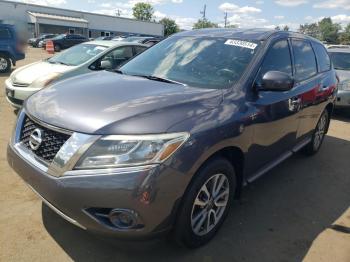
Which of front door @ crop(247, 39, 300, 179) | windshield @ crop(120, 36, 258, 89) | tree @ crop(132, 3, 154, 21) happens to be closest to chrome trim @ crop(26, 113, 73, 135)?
windshield @ crop(120, 36, 258, 89)

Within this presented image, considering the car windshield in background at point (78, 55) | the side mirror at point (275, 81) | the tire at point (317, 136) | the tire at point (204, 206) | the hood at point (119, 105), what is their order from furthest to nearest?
the car windshield in background at point (78, 55) → the tire at point (317, 136) → the side mirror at point (275, 81) → the tire at point (204, 206) → the hood at point (119, 105)

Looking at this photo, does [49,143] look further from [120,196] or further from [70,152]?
[120,196]

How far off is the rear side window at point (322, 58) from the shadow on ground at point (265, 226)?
1473mm

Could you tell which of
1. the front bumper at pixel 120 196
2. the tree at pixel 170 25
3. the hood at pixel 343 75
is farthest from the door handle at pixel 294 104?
the tree at pixel 170 25

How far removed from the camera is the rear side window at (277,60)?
138 inches

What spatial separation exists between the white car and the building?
3360 cm

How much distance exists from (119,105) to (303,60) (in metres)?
2.85

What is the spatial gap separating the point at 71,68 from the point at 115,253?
5062mm

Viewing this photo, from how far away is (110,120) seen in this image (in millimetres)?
2449

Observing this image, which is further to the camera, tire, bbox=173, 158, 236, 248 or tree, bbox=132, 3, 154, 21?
tree, bbox=132, 3, 154, 21

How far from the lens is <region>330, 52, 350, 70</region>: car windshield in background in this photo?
9.52 meters

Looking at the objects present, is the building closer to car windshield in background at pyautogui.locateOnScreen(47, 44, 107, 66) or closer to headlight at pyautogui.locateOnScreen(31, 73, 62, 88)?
car windshield in background at pyautogui.locateOnScreen(47, 44, 107, 66)

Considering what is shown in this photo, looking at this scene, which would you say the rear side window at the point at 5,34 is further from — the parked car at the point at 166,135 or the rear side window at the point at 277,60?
the rear side window at the point at 277,60

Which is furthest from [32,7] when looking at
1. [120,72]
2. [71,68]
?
[120,72]
